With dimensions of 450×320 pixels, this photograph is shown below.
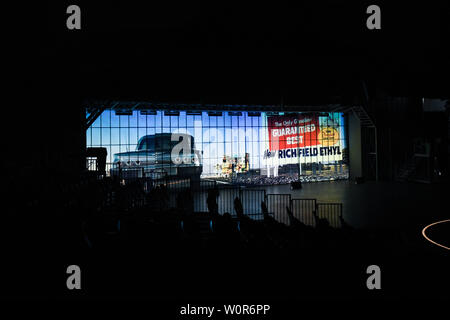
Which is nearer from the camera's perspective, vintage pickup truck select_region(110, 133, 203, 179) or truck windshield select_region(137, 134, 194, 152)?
vintage pickup truck select_region(110, 133, 203, 179)

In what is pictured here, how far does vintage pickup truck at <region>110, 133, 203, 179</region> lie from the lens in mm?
19406

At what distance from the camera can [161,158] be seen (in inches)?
803

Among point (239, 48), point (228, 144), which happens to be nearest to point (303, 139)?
point (228, 144)

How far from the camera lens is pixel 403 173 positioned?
21.9 m

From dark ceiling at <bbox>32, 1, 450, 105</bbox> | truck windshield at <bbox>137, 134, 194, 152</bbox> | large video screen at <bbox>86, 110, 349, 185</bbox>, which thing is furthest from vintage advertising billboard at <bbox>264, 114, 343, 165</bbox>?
dark ceiling at <bbox>32, 1, 450, 105</bbox>

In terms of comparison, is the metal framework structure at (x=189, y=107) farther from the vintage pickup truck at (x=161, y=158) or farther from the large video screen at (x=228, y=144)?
the vintage pickup truck at (x=161, y=158)

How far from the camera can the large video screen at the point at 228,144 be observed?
19484 millimetres

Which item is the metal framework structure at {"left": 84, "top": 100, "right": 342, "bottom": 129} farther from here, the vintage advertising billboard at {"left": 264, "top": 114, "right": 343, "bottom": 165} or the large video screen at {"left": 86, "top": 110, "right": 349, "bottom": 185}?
the vintage advertising billboard at {"left": 264, "top": 114, "right": 343, "bottom": 165}

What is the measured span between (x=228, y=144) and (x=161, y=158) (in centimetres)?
491

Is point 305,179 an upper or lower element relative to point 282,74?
lower
